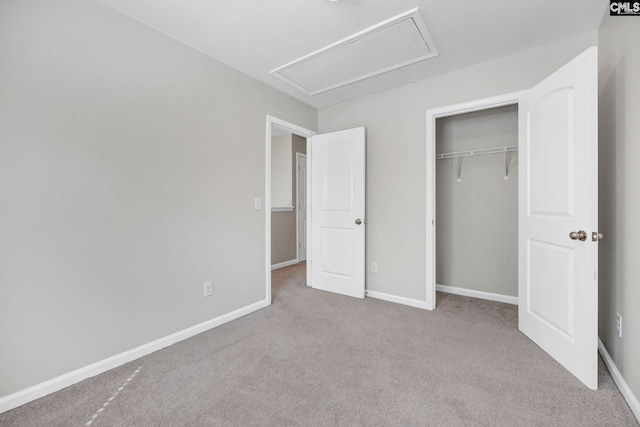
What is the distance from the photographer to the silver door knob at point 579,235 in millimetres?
1665

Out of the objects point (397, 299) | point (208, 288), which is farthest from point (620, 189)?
point (208, 288)

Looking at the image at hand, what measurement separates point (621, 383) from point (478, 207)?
201cm

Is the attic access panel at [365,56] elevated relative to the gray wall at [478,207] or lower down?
elevated

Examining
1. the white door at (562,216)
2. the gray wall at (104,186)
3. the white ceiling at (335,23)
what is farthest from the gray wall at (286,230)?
the white door at (562,216)

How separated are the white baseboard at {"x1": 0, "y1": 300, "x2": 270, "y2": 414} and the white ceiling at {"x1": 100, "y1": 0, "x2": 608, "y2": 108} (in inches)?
91.6

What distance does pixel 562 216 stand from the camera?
73.6 inches

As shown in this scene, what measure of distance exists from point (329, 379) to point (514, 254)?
252cm

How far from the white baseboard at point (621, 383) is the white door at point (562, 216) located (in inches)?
4.7

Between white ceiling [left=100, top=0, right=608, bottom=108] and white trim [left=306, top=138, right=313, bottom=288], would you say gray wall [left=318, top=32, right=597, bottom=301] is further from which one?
white trim [left=306, top=138, right=313, bottom=288]

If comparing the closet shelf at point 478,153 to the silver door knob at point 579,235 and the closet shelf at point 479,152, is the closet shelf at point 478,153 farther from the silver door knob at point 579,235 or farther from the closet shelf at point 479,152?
the silver door knob at point 579,235

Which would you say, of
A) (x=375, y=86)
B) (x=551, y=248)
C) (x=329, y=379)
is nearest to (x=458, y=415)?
(x=329, y=379)

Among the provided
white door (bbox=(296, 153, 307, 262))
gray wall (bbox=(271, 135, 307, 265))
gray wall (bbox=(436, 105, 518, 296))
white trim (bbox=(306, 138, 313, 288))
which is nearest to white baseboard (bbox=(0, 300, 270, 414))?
white trim (bbox=(306, 138, 313, 288))

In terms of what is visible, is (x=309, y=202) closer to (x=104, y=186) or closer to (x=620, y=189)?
(x=104, y=186)

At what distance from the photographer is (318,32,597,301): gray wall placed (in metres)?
2.72
